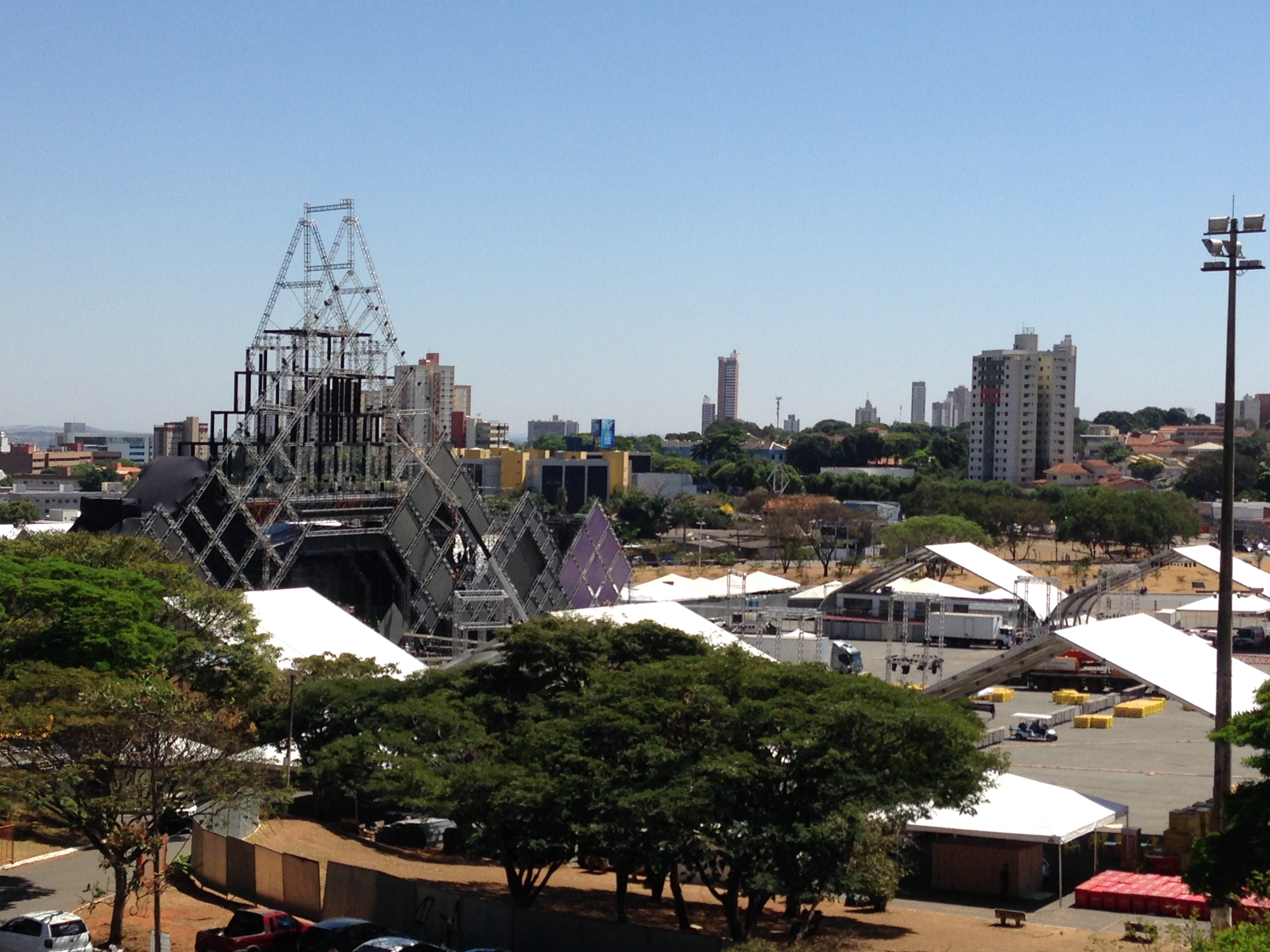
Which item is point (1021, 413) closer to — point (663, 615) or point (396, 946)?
point (663, 615)

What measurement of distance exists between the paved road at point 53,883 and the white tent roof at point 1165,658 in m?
18.3

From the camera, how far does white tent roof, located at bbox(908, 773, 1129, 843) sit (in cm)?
2231


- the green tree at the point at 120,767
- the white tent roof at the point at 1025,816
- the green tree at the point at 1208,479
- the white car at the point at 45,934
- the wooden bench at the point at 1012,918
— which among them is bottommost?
the wooden bench at the point at 1012,918

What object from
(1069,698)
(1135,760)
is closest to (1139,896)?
(1135,760)

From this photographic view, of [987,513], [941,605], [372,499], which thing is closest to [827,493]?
[987,513]

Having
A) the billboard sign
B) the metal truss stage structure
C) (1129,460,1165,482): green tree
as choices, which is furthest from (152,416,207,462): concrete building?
(1129,460,1165,482): green tree

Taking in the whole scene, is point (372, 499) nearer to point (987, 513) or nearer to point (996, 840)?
point (996, 840)

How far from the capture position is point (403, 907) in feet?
64.8

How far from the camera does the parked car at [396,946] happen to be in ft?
57.3

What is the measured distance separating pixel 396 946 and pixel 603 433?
153943mm

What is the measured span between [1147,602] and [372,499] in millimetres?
41973

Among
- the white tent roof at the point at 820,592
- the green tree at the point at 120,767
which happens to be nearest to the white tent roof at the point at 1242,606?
the white tent roof at the point at 820,592

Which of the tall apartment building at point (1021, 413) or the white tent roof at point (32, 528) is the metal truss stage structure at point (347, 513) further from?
the tall apartment building at point (1021, 413)

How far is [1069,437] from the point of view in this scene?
154250mm
